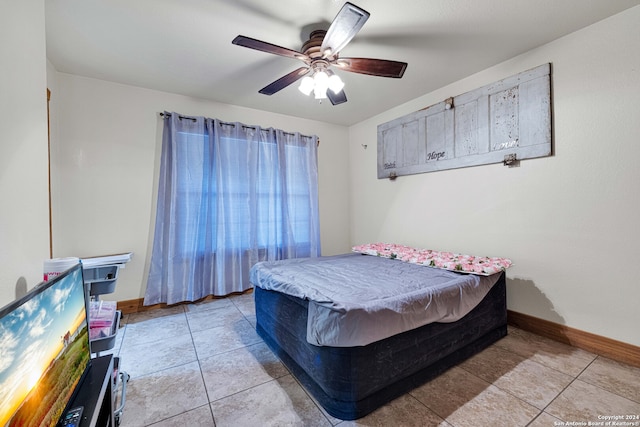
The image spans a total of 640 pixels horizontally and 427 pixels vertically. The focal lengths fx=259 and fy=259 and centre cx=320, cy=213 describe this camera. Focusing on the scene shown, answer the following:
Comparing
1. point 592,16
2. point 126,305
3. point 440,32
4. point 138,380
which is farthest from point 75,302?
point 592,16

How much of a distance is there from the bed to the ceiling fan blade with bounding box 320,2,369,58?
5.23 feet

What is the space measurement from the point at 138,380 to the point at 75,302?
102 cm

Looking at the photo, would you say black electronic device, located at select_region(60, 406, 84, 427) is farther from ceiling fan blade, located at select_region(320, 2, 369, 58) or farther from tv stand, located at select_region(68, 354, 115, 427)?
ceiling fan blade, located at select_region(320, 2, 369, 58)

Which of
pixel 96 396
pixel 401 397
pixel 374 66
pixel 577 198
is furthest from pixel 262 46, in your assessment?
pixel 577 198

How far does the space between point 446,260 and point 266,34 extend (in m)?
2.49

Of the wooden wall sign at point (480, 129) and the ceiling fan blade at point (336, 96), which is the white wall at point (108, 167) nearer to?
the ceiling fan blade at point (336, 96)

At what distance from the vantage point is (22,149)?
1.18 metres

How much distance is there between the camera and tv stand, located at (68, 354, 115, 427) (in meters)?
0.92

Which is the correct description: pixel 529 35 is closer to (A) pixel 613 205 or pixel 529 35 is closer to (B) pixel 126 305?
(A) pixel 613 205

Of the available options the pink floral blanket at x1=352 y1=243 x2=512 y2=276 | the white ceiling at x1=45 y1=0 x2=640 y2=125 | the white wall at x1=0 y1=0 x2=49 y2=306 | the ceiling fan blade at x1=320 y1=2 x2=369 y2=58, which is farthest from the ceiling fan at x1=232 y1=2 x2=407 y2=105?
the pink floral blanket at x1=352 y1=243 x2=512 y2=276

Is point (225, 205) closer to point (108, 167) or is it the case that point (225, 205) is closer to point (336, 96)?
point (108, 167)

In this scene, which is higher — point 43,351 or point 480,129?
point 480,129

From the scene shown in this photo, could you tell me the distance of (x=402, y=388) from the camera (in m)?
1.57

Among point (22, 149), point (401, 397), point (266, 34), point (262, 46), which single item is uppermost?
point (266, 34)
